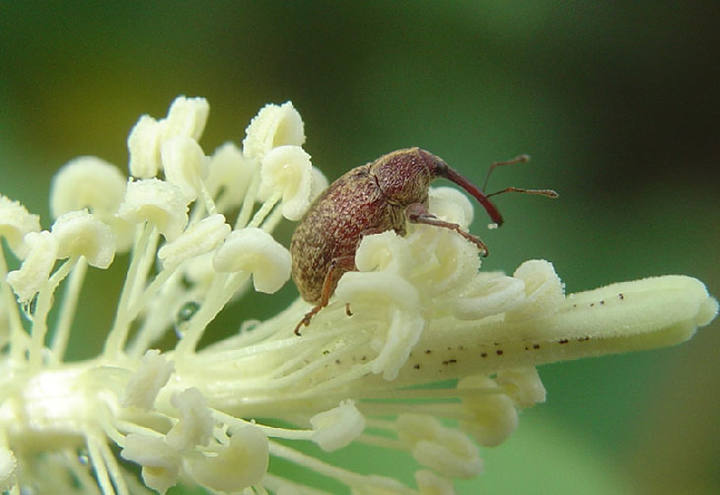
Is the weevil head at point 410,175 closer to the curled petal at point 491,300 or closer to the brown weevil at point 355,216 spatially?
the brown weevil at point 355,216

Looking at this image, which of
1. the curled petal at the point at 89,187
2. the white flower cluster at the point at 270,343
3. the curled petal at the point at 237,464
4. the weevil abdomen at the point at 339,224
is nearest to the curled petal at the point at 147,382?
the white flower cluster at the point at 270,343

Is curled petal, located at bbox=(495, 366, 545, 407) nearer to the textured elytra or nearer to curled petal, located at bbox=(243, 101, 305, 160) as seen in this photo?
the textured elytra

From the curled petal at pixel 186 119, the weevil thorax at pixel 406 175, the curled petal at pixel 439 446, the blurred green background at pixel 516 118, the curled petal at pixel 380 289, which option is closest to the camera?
the curled petal at pixel 380 289

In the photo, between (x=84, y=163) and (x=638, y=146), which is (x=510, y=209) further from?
(x=84, y=163)

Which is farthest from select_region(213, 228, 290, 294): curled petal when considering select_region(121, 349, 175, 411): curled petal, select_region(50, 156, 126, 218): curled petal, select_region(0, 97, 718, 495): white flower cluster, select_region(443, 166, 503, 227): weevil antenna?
select_region(50, 156, 126, 218): curled petal

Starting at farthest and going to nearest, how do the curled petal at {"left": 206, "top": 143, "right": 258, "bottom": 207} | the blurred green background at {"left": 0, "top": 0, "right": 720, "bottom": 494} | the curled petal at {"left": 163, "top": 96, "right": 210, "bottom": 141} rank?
the blurred green background at {"left": 0, "top": 0, "right": 720, "bottom": 494}, the curled petal at {"left": 206, "top": 143, "right": 258, "bottom": 207}, the curled petal at {"left": 163, "top": 96, "right": 210, "bottom": 141}

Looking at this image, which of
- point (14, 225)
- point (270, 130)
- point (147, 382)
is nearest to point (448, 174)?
point (270, 130)
